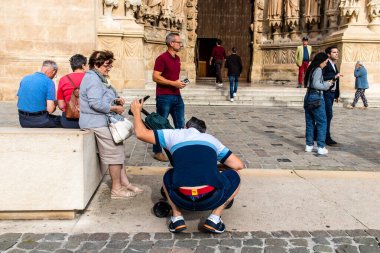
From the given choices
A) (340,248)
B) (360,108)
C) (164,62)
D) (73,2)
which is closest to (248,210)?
(340,248)

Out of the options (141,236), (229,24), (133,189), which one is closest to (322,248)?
(141,236)

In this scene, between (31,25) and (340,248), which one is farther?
(31,25)

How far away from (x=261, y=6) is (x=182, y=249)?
18.0 meters

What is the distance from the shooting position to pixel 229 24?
1995 cm

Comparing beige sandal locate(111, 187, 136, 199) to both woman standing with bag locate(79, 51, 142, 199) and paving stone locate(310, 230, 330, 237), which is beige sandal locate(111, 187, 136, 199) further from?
paving stone locate(310, 230, 330, 237)

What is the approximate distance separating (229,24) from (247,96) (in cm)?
756

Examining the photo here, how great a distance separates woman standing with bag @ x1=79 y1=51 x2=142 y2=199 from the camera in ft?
13.0

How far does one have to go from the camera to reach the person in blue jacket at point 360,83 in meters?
12.7

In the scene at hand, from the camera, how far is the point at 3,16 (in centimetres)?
1280

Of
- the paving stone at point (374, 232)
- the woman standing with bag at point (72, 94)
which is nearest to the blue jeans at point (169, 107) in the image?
the woman standing with bag at point (72, 94)

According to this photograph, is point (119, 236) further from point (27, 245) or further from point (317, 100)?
point (317, 100)

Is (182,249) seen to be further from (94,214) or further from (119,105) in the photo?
(119,105)

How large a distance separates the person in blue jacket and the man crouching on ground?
10620 mm

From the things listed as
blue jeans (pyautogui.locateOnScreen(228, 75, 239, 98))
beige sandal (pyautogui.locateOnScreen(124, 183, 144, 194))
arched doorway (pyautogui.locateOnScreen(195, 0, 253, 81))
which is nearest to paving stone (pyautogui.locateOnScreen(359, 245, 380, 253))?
beige sandal (pyautogui.locateOnScreen(124, 183, 144, 194))
